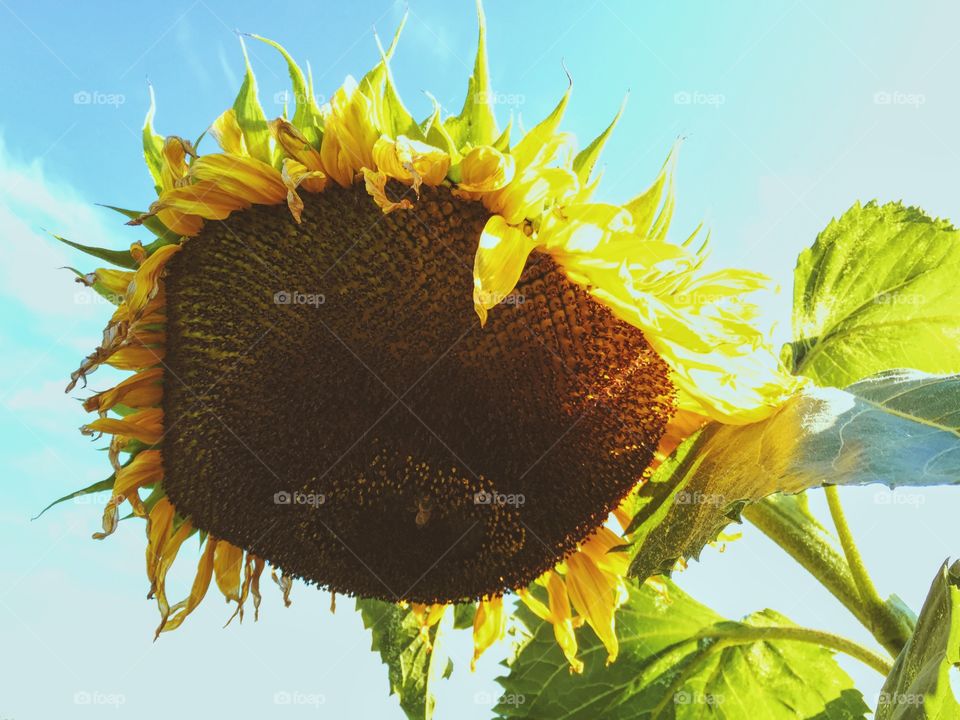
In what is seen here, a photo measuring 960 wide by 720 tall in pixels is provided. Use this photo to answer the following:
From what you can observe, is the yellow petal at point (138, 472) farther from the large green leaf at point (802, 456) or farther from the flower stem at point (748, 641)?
the flower stem at point (748, 641)

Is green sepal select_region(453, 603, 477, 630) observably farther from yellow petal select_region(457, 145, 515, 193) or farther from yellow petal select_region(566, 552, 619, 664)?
yellow petal select_region(457, 145, 515, 193)

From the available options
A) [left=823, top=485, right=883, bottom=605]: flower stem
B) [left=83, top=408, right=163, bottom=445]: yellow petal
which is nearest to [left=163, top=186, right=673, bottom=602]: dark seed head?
[left=83, top=408, right=163, bottom=445]: yellow petal

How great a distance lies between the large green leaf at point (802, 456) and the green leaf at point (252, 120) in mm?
1453

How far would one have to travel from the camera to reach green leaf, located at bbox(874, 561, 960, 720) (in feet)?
6.30

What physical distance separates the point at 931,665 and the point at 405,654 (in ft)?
6.86

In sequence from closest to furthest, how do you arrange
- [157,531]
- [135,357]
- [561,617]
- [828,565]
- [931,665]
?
[931,665] < [135,357] < [828,565] < [157,531] < [561,617]

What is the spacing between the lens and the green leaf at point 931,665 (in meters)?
1.92

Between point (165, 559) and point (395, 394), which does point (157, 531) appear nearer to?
point (165, 559)

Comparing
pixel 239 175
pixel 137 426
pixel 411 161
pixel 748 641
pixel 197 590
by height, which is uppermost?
pixel 411 161

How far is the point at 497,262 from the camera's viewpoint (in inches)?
89.7

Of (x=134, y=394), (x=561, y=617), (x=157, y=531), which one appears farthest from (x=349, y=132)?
(x=561, y=617)

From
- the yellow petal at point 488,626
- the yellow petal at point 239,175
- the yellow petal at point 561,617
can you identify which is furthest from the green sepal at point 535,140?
the yellow petal at point 488,626

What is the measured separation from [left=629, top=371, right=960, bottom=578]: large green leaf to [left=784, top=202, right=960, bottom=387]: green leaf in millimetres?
731

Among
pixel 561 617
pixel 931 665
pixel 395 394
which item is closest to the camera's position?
pixel 931 665
